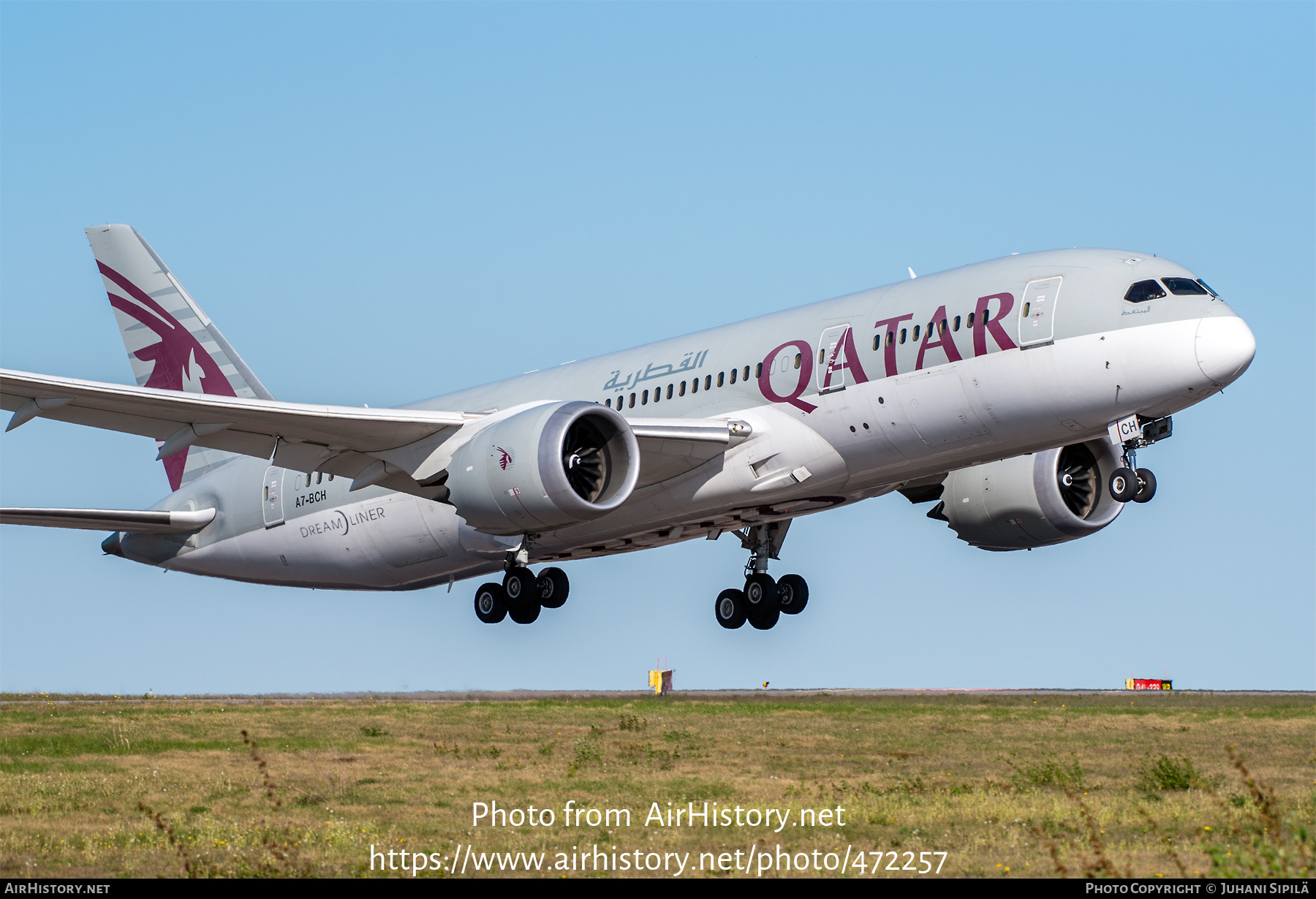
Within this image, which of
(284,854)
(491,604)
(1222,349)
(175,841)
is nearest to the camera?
(284,854)

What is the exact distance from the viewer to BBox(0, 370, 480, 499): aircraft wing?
1019 inches

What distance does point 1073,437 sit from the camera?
2675 centimetres

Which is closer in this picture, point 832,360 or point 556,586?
point 832,360

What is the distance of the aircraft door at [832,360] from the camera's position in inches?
1088

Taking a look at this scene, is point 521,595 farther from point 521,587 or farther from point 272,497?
point 272,497

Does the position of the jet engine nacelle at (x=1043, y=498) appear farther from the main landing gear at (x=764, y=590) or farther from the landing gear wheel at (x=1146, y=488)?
the landing gear wheel at (x=1146, y=488)

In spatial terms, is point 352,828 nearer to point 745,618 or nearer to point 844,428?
point 844,428

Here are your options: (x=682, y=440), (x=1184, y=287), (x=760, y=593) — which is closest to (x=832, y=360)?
(x=682, y=440)

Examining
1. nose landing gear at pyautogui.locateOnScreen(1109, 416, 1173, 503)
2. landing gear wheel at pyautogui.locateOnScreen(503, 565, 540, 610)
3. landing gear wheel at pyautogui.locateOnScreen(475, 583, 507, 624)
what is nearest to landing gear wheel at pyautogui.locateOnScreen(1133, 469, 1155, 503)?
nose landing gear at pyautogui.locateOnScreen(1109, 416, 1173, 503)

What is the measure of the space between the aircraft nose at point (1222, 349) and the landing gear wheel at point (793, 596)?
13363 millimetres

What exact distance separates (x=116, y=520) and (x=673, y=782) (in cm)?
2051

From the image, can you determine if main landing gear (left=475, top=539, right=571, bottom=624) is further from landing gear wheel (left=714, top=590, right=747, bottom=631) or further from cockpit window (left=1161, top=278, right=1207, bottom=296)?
cockpit window (left=1161, top=278, right=1207, bottom=296)

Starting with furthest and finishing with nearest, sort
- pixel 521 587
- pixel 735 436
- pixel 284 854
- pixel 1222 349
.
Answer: pixel 521 587
pixel 735 436
pixel 1222 349
pixel 284 854

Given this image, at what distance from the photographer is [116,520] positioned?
36.5 meters
